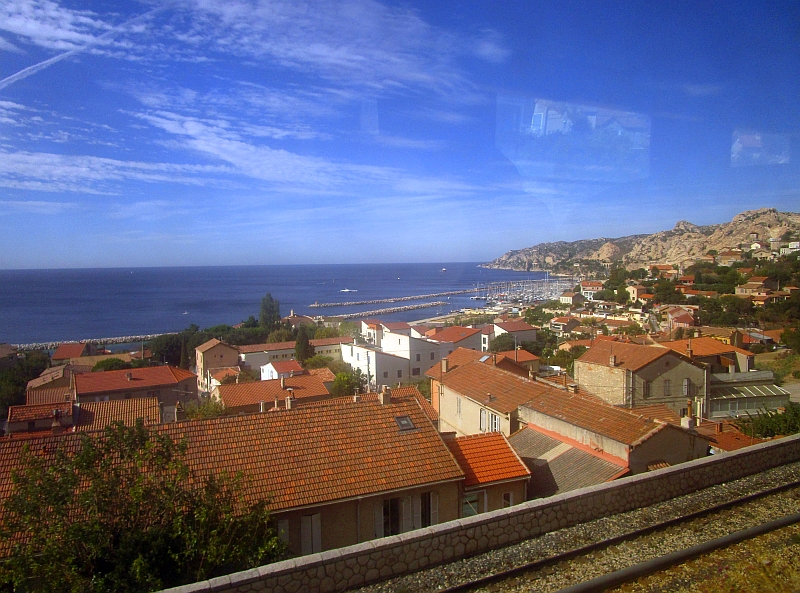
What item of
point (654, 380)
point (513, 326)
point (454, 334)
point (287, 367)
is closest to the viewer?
point (654, 380)

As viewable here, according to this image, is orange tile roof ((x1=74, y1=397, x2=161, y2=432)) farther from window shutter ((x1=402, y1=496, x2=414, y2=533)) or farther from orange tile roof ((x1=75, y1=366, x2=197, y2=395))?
window shutter ((x1=402, y1=496, x2=414, y2=533))

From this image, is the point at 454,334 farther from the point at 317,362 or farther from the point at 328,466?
the point at 328,466

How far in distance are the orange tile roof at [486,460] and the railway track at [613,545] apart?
225 centimetres

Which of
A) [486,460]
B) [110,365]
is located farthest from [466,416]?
[110,365]

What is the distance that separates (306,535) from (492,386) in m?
7.19

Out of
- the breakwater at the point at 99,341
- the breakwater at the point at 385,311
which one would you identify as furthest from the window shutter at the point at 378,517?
the breakwater at the point at 385,311

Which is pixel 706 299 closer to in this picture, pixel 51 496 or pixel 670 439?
pixel 670 439

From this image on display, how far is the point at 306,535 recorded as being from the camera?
18.0 ft

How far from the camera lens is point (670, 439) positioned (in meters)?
7.92

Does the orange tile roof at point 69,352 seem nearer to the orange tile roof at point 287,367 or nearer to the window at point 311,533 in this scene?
the orange tile roof at point 287,367

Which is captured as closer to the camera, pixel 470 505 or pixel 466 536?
pixel 466 536

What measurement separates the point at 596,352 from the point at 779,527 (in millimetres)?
14246

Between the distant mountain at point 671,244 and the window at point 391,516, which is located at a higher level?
the distant mountain at point 671,244

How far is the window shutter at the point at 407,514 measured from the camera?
5934mm
